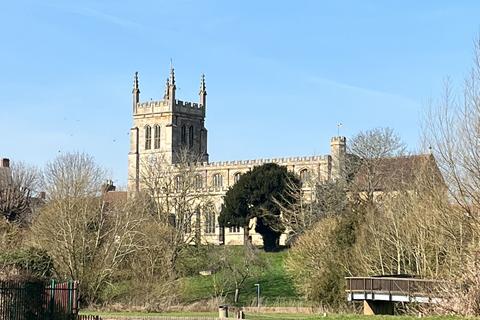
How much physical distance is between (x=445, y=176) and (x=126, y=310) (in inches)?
774

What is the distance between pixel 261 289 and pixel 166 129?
61940mm

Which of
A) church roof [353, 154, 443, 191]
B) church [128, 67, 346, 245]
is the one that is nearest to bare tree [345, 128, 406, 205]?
church roof [353, 154, 443, 191]

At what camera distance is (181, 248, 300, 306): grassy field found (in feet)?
182

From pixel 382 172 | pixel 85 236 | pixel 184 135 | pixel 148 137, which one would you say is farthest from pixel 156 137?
pixel 85 236

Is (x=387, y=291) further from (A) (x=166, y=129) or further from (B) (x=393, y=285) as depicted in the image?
(A) (x=166, y=129)

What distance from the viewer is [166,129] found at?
122 m

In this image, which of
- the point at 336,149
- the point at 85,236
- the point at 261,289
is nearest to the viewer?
the point at 85,236

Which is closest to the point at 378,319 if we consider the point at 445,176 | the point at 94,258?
the point at 445,176

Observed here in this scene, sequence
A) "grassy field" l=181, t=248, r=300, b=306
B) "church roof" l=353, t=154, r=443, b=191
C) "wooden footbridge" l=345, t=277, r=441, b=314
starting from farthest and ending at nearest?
"church roof" l=353, t=154, r=443, b=191
"grassy field" l=181, t=248, r=300, b=306
"wooden footbridge" l=345, t=277, r=441, b=314

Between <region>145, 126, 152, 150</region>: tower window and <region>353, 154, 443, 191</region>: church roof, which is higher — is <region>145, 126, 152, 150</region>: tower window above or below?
above

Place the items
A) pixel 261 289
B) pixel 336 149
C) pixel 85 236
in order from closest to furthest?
pixel 85 236
pixel 261 289
pixel 336 149

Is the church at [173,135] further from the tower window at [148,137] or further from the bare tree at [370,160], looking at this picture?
the bare tree at [370,160]

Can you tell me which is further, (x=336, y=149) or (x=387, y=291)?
(x=336, y=149)

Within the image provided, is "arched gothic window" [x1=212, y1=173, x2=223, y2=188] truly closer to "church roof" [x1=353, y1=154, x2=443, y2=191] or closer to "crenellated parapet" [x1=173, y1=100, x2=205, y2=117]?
"crenellated parapet" [x1=173, y1=100, x2=205, y2=117]
